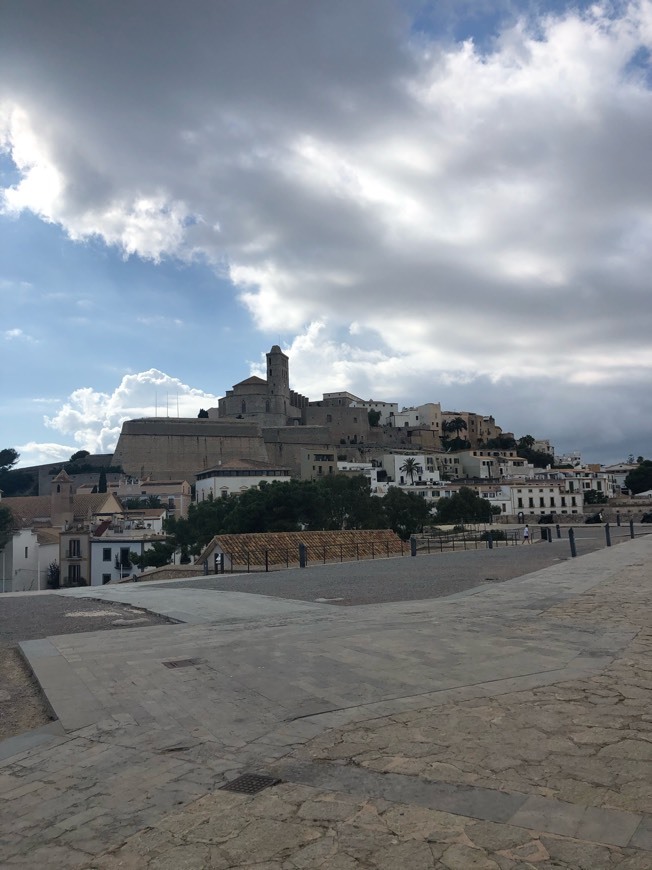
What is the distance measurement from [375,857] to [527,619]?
609 cm

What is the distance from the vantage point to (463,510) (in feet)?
197

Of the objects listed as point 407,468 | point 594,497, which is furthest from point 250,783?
point 407,468

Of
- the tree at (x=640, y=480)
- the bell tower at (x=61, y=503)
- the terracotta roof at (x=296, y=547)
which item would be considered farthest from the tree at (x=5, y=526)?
the tree at (x=640, y=480)

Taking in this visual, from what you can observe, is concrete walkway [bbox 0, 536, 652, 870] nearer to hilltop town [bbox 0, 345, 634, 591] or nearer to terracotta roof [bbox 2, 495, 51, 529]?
hilltop town [bbox 0, 345, 634, 591]

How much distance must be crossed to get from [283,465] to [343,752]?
98.3 meters

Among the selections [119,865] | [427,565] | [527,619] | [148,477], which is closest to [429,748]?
[119,865]

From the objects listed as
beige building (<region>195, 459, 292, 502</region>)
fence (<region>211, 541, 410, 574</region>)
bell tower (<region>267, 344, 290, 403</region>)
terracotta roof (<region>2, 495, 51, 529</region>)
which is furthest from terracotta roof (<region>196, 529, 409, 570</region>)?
bell tower (<region>267, 344, 290, 403</region>)

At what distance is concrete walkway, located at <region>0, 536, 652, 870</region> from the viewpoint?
9.82ft

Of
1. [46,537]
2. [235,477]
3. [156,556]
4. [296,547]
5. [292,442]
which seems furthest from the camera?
[292,442]

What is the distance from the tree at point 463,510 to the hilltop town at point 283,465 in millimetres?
6335

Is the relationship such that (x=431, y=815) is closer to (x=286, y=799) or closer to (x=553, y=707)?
(x=286, y=799)

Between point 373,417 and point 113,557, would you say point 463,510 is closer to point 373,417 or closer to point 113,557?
point 113,557

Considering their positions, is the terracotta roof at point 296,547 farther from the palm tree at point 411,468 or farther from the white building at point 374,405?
the white building at point 374,405

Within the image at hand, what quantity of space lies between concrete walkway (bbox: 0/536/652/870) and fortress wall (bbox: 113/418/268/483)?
9320 centimetres
